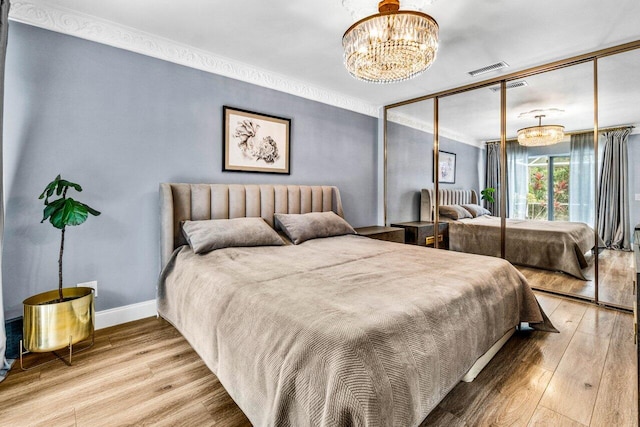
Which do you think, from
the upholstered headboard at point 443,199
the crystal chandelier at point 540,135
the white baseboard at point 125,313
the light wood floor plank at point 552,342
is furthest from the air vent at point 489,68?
the white baseboard at point 125,313

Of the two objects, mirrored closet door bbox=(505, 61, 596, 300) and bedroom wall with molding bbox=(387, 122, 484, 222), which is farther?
bedroom wall with molding bbox=(387, 122, 484, 222)

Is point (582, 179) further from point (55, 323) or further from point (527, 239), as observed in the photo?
point (55, 323)

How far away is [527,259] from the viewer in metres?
3.37

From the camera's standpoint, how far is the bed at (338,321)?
3.33ft

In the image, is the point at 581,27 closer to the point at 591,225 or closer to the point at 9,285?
the point at 591,225

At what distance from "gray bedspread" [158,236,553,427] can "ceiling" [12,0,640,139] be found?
1.84 meters

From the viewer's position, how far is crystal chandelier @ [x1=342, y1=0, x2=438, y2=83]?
173 cm

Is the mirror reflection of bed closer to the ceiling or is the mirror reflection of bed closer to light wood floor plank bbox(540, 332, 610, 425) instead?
light wood floor plank bbox(540, 332, 610, 425)

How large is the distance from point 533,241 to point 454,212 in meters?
0.89

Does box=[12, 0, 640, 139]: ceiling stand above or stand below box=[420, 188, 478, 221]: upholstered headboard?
above

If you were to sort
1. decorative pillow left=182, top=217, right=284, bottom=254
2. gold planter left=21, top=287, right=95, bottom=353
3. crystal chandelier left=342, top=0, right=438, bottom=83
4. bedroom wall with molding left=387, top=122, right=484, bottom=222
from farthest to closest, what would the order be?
bedroom wall with molding left=387, top=122, right=484, bottom=222 → decorative pillow left=182, top=217, right=284, bottom=254 → gold planter left=21, top=287, right=95, bottom=353 → crystal chandelier left=342, top=0, right=438, bottom=83

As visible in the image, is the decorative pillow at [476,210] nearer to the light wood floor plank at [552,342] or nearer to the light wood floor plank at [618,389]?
the light wood floor plank at [552,342]

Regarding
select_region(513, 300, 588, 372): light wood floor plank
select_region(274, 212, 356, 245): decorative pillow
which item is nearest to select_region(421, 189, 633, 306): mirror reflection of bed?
select_region(513, 300, 588, 372): light wood floor plank

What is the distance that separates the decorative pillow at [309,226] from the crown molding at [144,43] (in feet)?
5.04
